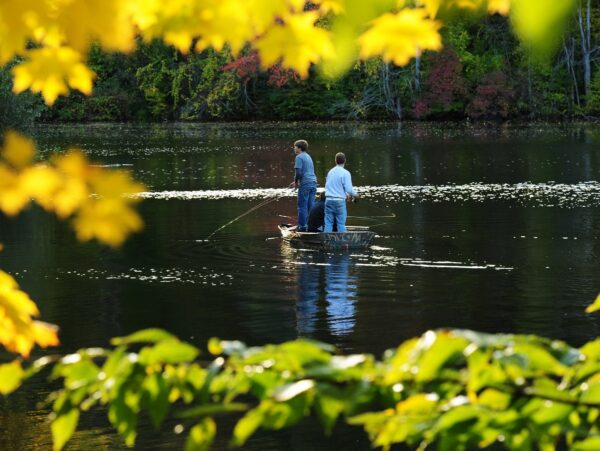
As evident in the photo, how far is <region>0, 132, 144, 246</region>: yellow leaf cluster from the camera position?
305 centimetres

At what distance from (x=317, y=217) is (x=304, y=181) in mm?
666

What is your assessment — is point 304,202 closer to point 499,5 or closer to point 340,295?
point 340,295

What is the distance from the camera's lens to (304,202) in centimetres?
2067

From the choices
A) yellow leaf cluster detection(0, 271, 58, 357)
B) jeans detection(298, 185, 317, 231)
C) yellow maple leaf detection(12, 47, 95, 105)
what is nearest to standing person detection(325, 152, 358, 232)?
jeans detection(298, 185, 317, 231)

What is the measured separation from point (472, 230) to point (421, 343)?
1923 cm

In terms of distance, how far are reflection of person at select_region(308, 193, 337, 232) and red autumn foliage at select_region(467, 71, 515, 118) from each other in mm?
46065

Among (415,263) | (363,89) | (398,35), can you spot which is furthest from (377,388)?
(363,89)

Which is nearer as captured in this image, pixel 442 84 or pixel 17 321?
pixel 17 321

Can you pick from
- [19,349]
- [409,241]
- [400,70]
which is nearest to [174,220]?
[409,241]

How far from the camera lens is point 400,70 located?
66625 mm

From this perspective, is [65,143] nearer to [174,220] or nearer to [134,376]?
[174,220]

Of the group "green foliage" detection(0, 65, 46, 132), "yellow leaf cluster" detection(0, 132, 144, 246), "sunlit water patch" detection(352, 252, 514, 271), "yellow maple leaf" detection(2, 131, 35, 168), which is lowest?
"sunlit water patch" detection(352, 252, 514, 271)

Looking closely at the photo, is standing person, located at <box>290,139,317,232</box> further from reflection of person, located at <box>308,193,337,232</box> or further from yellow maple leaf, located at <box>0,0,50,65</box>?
yellow maple leaf, located at <box>0,0,50,65</box>

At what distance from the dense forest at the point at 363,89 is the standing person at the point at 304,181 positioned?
38589 mm
